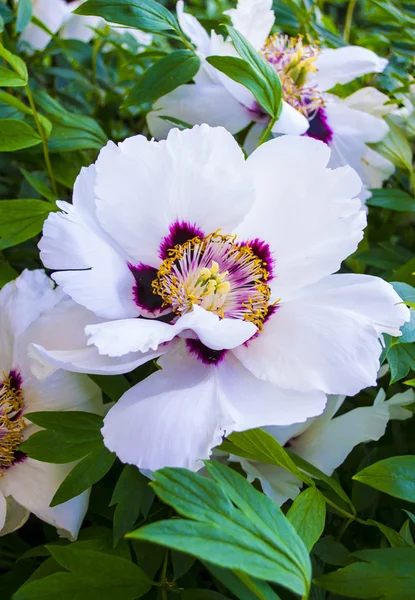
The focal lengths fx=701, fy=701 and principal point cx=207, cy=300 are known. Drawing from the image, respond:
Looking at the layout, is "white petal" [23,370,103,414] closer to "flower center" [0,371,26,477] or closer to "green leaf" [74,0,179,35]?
"flower center" [0,371,26,477]

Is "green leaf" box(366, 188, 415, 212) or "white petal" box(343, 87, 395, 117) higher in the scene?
"white petal" box(343, 87, 395, 117)

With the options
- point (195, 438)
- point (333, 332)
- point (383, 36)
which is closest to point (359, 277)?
point (333, 332)

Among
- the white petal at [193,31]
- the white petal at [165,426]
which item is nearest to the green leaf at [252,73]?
the white petal at [193,31]

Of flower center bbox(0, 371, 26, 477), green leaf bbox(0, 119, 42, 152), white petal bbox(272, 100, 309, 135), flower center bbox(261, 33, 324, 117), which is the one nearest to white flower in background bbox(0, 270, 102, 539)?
flower center bbox(0, 371, 26, 477)

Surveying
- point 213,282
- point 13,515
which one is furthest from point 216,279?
point 13,515

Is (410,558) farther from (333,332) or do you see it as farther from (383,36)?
(383,36)

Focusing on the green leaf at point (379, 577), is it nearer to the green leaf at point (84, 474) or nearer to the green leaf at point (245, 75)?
the green leaf at point (84, 474)
